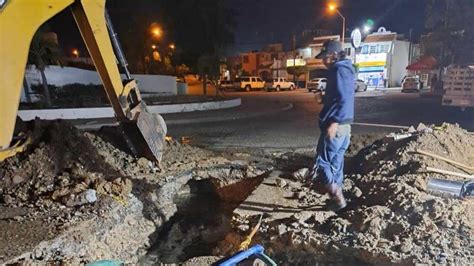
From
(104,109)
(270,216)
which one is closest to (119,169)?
(270,216)

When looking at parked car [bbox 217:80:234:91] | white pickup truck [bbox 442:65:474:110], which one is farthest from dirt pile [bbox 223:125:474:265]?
parked car [bbox 217:80:234:91]

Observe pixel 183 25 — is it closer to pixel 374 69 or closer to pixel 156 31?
pixel 156 31

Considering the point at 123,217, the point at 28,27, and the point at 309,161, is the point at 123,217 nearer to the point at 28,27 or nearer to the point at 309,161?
the point at 28,27

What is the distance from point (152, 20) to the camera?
25422mm

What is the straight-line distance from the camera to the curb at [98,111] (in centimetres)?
1393

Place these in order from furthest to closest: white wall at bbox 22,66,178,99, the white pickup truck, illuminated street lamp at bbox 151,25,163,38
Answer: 1. illuminated street lamp at bbox 151,25,163,38
2. white wall at bbox 22,66,178,99
3. the white pickup truck

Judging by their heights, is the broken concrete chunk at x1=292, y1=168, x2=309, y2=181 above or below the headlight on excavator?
below

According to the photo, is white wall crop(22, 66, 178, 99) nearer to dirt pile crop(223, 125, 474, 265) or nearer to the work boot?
dirt pile crop(223, 125, 474, 265)

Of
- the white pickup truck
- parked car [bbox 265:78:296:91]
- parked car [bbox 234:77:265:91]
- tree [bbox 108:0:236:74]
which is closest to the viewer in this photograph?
the white pickup truck

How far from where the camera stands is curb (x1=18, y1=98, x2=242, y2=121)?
45.7ft

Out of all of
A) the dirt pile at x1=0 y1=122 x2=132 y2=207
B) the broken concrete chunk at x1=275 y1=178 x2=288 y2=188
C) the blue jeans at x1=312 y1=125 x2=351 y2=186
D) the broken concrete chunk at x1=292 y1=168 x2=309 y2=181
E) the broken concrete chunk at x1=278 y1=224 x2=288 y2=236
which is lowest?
the broken concrete chunk at x1=278 y1=224 x2=288 y2=236

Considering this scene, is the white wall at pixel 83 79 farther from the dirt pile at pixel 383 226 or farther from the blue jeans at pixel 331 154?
the blue jeans at pixel 331 154

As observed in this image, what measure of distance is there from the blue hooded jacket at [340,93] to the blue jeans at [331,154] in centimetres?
15

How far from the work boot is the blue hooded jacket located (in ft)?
2.96
